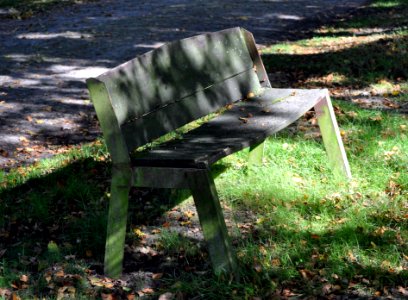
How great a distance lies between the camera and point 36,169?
5754mm

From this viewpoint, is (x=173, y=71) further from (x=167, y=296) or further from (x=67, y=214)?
(x=167, y=296)

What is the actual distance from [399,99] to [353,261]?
376cm

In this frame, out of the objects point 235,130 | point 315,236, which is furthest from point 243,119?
point 315,236

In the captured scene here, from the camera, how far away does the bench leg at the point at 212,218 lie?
372 centimetres

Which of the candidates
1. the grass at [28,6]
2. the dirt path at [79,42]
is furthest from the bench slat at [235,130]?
the grass at [28,6]

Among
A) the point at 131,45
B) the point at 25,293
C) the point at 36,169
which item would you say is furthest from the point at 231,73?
the point at 131,45

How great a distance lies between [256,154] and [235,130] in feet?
2.94

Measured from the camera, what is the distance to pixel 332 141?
530 cm

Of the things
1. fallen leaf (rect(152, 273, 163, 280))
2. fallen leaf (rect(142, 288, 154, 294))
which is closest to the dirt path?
fallen leaf (rect(152, 273, 163, 280))

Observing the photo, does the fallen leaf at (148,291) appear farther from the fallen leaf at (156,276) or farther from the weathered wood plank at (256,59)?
the weathered wood plank at (256,59)

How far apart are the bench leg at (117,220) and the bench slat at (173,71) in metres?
0.31

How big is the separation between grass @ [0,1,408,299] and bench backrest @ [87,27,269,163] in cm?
66

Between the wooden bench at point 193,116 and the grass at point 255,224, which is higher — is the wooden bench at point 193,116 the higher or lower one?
the higher one

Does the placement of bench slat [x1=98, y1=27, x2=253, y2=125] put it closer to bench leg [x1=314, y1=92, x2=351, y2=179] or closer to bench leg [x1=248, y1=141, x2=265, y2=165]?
bench leg [x1=248, y1=141, x2=265, y2=165]
